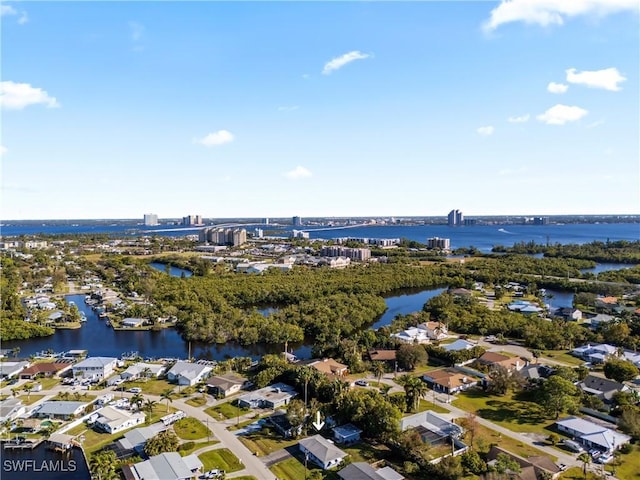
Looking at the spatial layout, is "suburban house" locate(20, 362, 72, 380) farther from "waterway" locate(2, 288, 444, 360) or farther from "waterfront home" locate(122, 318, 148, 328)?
"waterfront home" locate(122, 318, 148, 328)

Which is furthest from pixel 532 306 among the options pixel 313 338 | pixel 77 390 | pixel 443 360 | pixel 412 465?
pixel 77 390

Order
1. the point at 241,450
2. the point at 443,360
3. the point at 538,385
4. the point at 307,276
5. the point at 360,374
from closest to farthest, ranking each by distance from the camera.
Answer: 1. the point at 241,450
2. the point at 538,385
3. the point at 360,374
4. the point at 443,360
5. the point at 307,276

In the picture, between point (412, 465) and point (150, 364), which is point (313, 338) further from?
point (412, 465)

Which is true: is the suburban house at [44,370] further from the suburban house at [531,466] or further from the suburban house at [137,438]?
the suburban house at [531,466]

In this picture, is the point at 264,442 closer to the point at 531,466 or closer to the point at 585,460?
the point at 531,466

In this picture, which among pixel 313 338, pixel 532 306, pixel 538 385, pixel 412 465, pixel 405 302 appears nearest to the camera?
pixel 412 465

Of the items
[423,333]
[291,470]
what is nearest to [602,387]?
[423,333]

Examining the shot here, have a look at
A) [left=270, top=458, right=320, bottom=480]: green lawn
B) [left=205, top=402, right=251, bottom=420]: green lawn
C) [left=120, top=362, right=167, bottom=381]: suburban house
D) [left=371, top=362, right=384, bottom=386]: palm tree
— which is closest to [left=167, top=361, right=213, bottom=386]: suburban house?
[left=120, top=362, right=167, bottom=381]: suburban house

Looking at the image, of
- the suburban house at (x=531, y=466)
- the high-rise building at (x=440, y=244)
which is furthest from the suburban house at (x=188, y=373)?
the high-rise building at (x=440, y=244)
